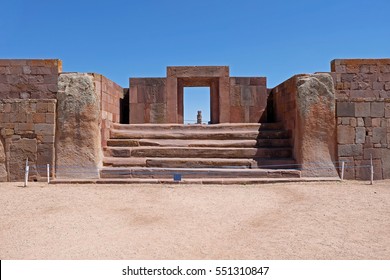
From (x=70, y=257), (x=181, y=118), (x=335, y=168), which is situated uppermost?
(x=181, y=118)

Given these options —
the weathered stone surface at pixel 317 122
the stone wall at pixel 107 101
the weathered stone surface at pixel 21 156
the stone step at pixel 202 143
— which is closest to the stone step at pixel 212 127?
the stone wall at pixel 107 101

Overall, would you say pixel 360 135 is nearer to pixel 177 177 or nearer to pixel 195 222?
pixel 177 177

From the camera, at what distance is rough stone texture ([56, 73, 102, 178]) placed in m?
8.20

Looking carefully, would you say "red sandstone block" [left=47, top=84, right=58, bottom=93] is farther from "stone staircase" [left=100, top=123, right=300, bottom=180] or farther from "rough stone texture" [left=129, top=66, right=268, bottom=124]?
"rough stone texture" [left=129, top=66, right=268, bottom=124]

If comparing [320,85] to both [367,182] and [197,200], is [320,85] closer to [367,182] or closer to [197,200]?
[367,182]

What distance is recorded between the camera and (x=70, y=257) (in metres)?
3.56

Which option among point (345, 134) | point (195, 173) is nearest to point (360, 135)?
point (345, 134)

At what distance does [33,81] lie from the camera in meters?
8.55

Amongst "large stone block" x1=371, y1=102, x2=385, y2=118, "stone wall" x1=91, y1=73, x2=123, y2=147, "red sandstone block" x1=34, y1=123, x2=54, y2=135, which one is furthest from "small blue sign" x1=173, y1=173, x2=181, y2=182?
"large stone block" x1=371, y1=102, x2=385, y2=118

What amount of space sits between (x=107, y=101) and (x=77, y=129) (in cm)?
206

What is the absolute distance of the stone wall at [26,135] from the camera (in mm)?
8211

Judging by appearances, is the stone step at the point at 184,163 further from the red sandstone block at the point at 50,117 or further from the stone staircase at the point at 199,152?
the red sandstone block at the point at 50,117

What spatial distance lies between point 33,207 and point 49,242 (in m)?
1.95
